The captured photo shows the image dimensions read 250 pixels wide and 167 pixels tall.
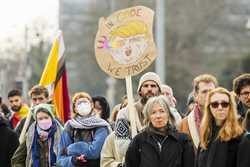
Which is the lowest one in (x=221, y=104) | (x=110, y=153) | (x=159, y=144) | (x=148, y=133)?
(x=110, y=153)

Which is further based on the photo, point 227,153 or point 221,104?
point 221,104

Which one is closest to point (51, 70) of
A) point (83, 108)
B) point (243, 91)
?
point (83, 108)

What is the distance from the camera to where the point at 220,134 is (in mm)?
6840

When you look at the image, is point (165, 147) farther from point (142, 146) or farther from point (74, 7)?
point (74, 7)

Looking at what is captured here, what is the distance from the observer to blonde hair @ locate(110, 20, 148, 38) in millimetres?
8945

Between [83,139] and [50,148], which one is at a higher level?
[83,139]

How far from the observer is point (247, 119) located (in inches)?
280

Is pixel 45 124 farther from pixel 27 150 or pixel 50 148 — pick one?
pixel 27 150

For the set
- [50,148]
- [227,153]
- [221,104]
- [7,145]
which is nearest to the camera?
[227,153]

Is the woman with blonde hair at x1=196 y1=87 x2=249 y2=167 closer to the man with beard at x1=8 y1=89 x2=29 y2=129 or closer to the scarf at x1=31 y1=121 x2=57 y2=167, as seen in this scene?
the scarf at x1=31 y1=121 x2=57 y2=167

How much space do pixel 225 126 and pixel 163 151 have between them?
0.68 m

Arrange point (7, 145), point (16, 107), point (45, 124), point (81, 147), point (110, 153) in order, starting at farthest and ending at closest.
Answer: point (16, 107)
point (7, 145)
point (45, 124)
point (81, 147)
point (110, 153)

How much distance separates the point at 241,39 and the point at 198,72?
555 centimetres

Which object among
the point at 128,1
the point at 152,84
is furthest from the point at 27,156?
the point at 128,1
